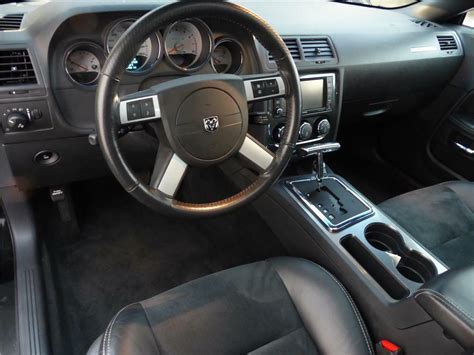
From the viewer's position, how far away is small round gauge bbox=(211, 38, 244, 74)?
1521 mm

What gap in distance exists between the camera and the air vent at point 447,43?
2217 millimetres

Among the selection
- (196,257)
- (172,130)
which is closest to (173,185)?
(172,130)

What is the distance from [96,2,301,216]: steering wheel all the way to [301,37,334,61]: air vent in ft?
1.84

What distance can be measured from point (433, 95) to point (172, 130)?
1783 mm

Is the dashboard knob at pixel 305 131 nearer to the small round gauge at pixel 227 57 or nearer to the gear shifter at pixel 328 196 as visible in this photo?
the gear shifter at pixel 328 196

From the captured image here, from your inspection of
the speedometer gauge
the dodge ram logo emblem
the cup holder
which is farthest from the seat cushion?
the speedometer gauge

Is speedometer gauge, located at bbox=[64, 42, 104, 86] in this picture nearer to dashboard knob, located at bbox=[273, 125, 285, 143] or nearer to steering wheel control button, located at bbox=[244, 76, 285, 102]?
steering wheel control button, located at bbox=[244, 76, 285, 102]

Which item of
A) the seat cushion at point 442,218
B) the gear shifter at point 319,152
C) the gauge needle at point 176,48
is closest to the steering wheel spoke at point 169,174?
the gauge needle at point 176,48

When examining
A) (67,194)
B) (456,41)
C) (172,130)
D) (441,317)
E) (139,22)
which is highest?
(139,22)

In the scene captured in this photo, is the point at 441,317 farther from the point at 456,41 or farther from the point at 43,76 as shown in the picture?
the point at 456,41

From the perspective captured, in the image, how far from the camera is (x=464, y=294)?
0.94 m

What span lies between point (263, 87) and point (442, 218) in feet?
3.01

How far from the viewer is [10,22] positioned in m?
1.32

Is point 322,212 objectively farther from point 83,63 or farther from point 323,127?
point 83,63
